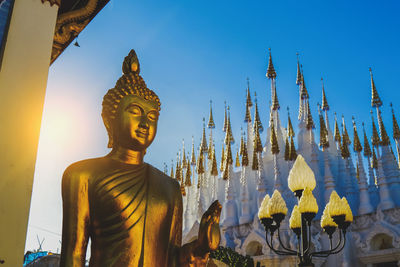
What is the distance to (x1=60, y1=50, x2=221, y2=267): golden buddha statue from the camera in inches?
74.4

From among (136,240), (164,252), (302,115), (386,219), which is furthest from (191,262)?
(302,115)

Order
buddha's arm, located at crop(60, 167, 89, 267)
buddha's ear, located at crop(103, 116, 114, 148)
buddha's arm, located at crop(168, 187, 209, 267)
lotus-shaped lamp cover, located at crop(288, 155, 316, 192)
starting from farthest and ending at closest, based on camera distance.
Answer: lotus-shaped lamp cover, located at crop(288, 155, 316, 192) → buddha's ear, located at crop(103, 116, 114, 148) → buddha's arm, located at crop(168, 187, 209, 267) → buddha's arm, located at crop(60, 167, 89, 267)

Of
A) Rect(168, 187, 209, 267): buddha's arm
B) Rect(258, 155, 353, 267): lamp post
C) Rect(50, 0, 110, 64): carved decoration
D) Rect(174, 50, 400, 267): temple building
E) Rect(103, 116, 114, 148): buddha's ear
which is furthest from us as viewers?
Rect(174, 50, 400, 267): temple building

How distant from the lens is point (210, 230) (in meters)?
1.87

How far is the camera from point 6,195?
9.42 feet

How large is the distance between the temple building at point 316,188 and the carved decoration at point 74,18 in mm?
12240

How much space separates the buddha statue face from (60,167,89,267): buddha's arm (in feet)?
1.03

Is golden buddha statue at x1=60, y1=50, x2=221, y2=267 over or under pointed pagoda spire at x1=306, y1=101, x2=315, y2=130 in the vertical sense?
under

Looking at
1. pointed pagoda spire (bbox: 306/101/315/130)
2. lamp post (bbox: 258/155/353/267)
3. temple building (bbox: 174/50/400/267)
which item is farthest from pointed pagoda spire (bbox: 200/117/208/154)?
lamp post (bbox: 258/155/353/267)

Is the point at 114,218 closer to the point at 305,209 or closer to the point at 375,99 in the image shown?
the point at 305,209

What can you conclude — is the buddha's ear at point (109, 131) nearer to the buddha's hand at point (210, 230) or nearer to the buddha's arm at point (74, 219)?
the buddha's arm at point (74, 219)

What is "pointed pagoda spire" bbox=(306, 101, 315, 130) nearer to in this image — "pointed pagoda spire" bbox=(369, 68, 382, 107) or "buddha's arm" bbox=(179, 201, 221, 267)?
"pointed pagoda spire" bbox=(369, 68, 382, 107)

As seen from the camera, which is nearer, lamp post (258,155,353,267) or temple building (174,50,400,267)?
lamp post (258,155,353,267)

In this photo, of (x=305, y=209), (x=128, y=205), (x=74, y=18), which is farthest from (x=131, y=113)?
(x=305, y=209)
